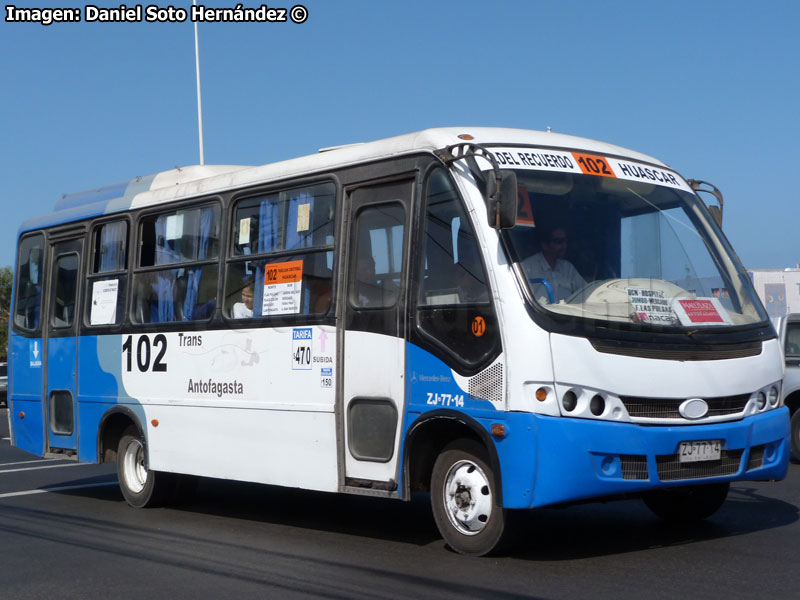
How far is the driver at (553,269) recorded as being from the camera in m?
7.25

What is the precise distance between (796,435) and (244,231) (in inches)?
321

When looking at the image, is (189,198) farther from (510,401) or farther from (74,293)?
(510,401)

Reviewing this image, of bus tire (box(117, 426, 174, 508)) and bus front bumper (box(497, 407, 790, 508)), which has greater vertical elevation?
bus front bumper (box(497, 407, 790, 508))

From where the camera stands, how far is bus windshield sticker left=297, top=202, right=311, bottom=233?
918 cm

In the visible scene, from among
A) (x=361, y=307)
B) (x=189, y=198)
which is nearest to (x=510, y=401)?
(x=361, y=307)

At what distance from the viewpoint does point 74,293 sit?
12.4m

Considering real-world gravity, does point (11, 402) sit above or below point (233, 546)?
above

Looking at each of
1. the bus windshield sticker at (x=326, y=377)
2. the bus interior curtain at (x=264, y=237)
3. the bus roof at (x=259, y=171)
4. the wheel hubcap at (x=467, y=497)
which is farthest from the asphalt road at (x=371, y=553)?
the bus roof at (x=259, y=171)

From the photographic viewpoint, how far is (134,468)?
11602mm

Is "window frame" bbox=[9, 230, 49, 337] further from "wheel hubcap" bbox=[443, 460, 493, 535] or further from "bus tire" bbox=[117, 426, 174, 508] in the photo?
"wheel hubcap" bbox=[443, 460, 493, 535]

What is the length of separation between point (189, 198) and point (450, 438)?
431cm

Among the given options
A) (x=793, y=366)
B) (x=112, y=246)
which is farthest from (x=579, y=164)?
(x=793, y=366)

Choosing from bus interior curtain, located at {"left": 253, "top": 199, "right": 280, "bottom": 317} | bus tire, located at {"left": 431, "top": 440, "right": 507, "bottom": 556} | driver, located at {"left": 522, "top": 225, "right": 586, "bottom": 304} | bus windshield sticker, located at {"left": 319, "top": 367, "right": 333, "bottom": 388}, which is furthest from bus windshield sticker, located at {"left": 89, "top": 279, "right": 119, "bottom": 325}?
driver, located at {"left": 522, "top": 225, "right": 586, "bottom": 304}

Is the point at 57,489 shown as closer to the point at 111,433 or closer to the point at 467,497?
the point at 111,433
